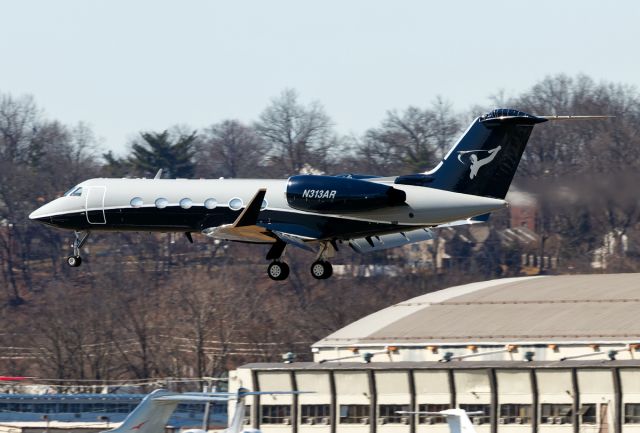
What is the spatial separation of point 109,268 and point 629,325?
64.4 m

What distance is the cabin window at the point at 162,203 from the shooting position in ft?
171

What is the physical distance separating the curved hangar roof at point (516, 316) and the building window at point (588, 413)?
13.9ft

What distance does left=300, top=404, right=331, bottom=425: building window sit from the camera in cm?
5959

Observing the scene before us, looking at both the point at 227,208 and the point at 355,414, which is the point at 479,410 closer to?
the point at 355,414

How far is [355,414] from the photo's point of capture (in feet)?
195

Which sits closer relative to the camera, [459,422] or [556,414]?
[459,422]

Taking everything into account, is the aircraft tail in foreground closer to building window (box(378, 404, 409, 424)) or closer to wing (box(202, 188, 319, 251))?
wing (box(202, 188, 319, 251))

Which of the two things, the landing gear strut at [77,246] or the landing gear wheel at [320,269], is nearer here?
the landing gear wheel at [320,269]

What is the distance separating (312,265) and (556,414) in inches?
405

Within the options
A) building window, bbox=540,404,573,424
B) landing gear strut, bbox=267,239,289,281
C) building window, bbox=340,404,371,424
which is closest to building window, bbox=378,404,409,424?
building window, bbox=340,404,371,424

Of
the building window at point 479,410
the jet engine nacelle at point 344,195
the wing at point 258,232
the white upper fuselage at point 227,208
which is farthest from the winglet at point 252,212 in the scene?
the building window at point 479,410

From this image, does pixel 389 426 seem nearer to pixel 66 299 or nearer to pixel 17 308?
pixel 66 299

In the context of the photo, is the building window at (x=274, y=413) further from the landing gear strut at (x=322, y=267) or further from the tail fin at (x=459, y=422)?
the tail fin at (x=459, y=422)

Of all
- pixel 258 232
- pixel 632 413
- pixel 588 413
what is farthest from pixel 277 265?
pixel 632 413
